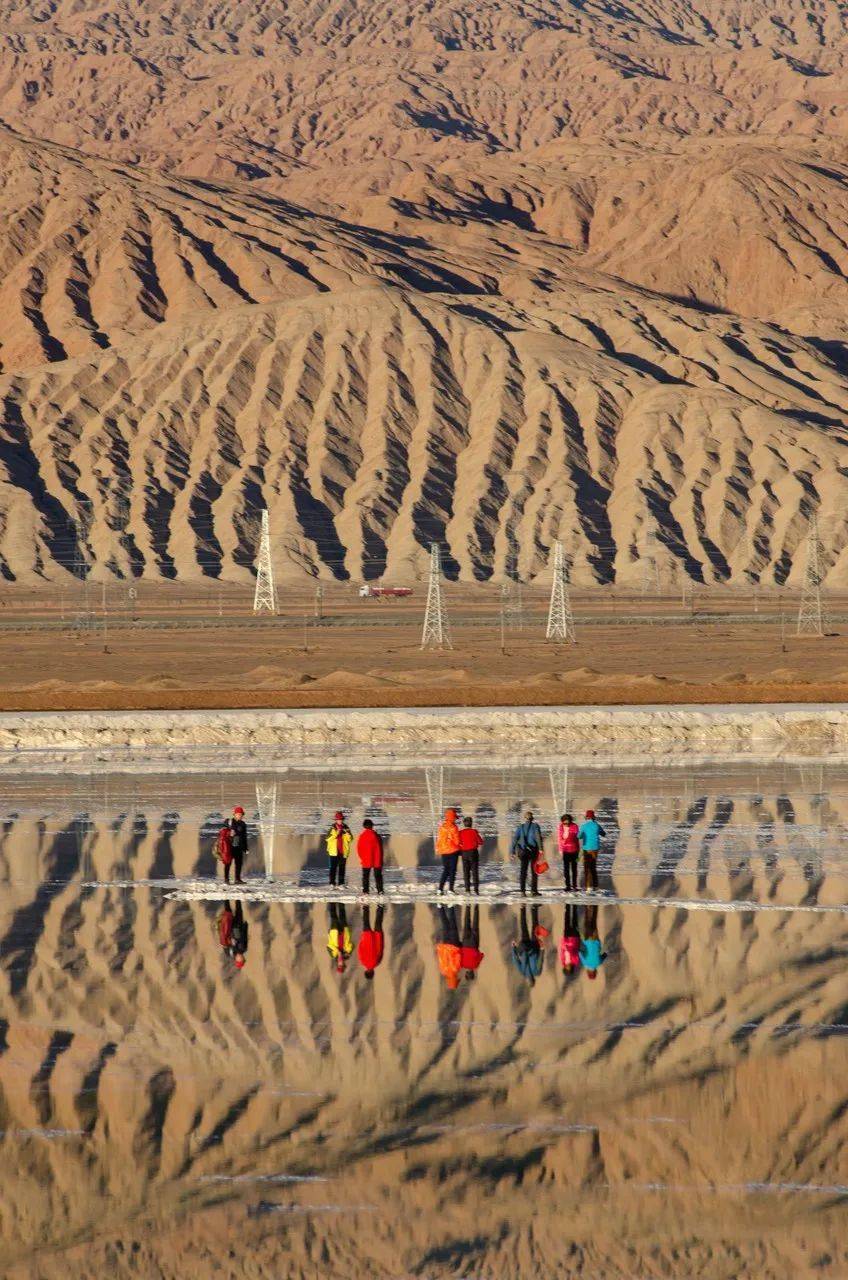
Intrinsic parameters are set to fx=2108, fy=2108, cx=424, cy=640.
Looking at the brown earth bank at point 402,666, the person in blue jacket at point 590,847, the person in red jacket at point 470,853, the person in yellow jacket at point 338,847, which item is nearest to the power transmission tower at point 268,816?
the person in yellow jacket at point 338,847

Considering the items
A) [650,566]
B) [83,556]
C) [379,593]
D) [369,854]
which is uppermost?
[83,556]

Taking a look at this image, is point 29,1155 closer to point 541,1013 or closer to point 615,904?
point 541,1013

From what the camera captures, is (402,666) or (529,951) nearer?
(529,951)

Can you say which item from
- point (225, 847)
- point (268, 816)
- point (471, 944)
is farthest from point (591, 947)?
point (268, 816)

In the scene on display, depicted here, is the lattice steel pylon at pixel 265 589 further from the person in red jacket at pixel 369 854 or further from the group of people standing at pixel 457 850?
the person in red jacket at pixel 369 854

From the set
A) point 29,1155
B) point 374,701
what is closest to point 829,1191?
point 29,1155

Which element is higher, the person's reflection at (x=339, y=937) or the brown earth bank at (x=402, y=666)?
the brown earth bank at (x=402, y=666)

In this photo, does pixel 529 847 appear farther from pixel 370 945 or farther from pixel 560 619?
pixel 560 619

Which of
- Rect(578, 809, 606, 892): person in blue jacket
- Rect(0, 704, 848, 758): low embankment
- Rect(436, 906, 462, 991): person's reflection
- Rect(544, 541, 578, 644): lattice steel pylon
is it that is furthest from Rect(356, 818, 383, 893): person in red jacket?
Rect(544, 541, 578, 644): lattice steel pylon
